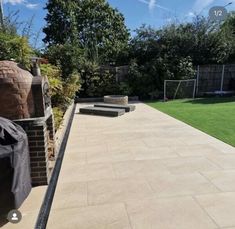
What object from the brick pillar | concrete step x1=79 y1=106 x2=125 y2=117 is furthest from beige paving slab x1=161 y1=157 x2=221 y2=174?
concrete step x1=79 y1=106 x2=125 y2=117

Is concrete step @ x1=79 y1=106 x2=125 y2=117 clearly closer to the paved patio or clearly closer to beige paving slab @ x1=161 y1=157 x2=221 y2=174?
the paved patio

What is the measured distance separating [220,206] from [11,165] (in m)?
2.29

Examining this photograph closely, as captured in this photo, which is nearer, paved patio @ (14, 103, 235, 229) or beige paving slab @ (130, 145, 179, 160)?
paved patio @ (14, 103, 235, 229)

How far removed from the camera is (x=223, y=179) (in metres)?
3.88

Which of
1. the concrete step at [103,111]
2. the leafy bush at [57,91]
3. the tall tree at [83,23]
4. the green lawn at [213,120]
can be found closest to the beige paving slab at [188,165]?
the green lawn at [213,120]

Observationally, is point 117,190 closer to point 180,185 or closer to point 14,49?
point 180,185

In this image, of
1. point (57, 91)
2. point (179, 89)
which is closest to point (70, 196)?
point (57, 91)

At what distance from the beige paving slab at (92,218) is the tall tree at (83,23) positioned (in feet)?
80.2

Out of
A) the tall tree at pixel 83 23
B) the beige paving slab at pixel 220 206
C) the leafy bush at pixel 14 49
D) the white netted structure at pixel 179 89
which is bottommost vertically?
the beige paving slab at pixel 220 206

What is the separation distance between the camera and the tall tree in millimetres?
27000

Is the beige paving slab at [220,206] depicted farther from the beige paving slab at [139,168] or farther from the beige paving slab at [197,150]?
the beige paving slab at [197,150]

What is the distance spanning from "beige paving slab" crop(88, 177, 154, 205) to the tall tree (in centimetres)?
2373

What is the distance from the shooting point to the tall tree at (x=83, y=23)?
88.6 ft

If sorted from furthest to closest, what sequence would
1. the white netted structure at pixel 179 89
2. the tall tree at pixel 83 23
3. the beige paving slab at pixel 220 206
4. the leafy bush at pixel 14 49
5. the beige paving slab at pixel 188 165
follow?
the tall tree at pixel 83 23
the white netted structure at pixel 179 89
the leafy bush at pixel 14 49
the beige paving slab at pixel 188 165
the beige paving slab at pixel 220 206
